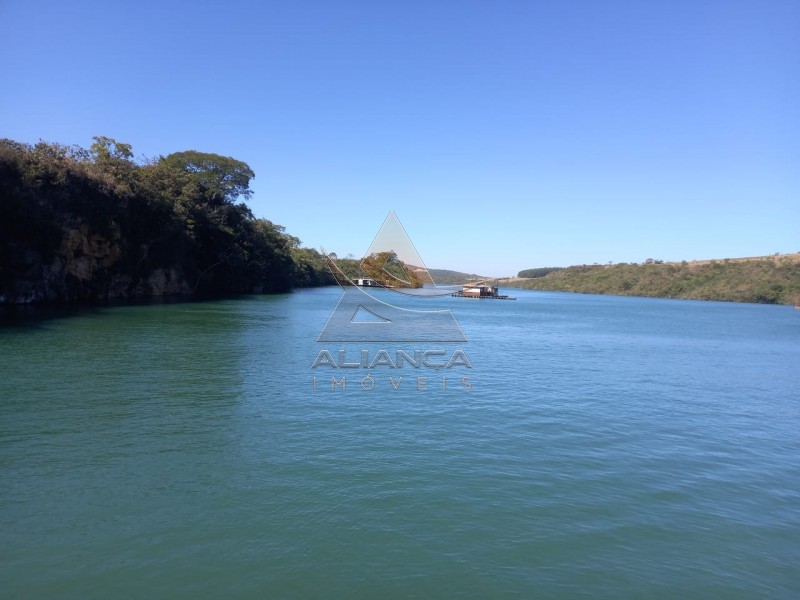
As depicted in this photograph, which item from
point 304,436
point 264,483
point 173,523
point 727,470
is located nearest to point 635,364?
point 727,470

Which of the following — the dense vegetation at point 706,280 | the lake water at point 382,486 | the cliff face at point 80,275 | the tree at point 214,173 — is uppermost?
the tree at point 214,173

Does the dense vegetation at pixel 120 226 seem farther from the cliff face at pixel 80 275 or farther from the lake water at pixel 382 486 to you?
the lake water at pixel 382 486

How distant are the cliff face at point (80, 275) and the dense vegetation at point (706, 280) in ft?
417

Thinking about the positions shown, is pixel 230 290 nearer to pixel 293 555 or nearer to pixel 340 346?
pixel 340 346

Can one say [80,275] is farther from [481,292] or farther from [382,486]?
[481,292]

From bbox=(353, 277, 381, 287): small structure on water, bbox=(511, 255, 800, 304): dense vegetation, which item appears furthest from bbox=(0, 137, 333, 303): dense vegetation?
bbox=(511, 255, 800, 304): dense vegetation

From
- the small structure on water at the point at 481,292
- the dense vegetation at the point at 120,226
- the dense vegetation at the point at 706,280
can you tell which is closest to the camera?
the dense vegetation at the point at 120,226

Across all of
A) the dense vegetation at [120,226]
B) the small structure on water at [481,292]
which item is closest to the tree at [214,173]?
the dense vegetation at [120,226]

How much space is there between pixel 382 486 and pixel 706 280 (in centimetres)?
15210

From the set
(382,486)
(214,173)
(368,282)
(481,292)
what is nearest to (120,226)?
(214,173)

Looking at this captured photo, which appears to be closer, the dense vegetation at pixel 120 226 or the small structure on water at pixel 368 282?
the small structure on water at pixel 368 282

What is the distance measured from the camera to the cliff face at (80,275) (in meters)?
34.0

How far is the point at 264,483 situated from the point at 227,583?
2691mm

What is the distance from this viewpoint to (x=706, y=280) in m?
134
